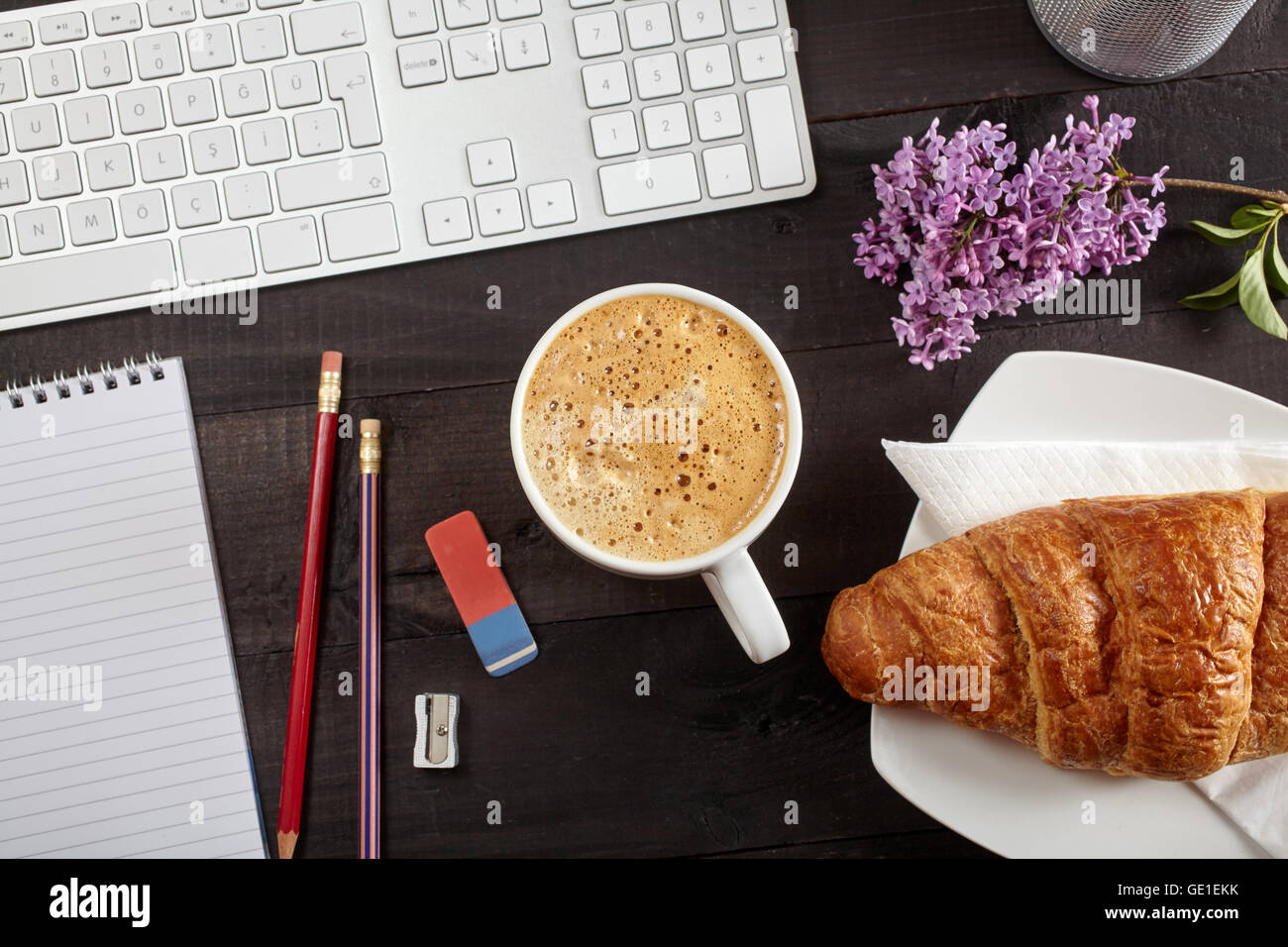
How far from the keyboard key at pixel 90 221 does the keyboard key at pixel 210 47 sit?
0.60ft

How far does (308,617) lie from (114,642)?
0.69 ft

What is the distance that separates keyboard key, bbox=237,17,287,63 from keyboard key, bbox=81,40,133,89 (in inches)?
5.0

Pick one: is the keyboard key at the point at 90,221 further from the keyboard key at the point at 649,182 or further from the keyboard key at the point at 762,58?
the keyboard key at the point at 762,58

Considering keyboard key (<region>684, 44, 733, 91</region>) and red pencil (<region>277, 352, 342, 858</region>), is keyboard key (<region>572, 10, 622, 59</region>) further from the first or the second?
red pencil (<region>277, 352, 342, 858</region>)

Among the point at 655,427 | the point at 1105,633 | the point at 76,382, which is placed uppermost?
the point at 76,382

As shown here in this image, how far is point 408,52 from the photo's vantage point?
909 mm

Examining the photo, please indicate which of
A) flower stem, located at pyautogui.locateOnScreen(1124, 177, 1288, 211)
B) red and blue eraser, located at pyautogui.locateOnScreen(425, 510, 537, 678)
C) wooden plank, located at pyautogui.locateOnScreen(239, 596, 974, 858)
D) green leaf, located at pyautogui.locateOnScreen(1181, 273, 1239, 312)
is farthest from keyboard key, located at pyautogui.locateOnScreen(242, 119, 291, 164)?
green leaf, located at pyautogui.locateOnScreen(1181, 273, 1239, 312)

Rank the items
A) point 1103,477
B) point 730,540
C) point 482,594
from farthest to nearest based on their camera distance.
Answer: point 482,594
point 1103,477
point 730,540

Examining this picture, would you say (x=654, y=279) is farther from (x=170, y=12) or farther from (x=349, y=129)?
(x=170, y=12)

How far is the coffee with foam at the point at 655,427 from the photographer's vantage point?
2.40 feet

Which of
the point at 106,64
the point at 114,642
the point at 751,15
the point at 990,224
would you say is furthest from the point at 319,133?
the point at 990,224

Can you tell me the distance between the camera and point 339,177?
0.90 m

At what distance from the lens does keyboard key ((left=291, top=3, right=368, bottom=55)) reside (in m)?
0.91

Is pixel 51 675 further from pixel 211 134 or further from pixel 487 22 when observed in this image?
pixel 487 22
